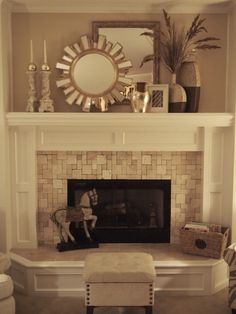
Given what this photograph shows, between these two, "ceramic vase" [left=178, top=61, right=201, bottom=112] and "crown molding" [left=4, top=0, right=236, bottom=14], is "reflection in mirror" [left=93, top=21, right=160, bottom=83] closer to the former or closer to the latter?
"crown molding" [left=4, top=0, right=236, bottom=14]

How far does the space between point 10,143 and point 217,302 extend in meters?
2.19

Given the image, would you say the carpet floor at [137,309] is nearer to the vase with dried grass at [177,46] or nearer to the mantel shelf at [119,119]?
the mantel shelf at [119,119]

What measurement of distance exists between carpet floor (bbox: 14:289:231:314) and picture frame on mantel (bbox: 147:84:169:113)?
1.58 meters

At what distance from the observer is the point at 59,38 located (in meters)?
3.49

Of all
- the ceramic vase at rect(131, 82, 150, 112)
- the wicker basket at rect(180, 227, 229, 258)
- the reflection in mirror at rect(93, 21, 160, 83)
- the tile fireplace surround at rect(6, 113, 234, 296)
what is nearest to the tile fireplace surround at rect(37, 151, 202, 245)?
the tile fireplace surround at rect(6, 113, 234, 296)

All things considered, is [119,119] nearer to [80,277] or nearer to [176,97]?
[176,97]

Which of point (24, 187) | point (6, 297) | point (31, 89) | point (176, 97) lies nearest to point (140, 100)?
point (176, 97)

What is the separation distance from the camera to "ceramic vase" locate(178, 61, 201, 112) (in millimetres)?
3420

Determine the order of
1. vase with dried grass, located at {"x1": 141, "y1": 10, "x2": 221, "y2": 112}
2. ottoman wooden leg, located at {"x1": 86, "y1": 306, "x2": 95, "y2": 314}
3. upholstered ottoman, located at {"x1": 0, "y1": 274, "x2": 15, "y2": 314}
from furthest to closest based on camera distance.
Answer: vase with dried grass, located at {"x1": 141, "y1": 10, "x2": 221, "y2": 112} → ottoman wooden leg, located at {"x1": 86, "y1": 306, "x2": 95, "y2": 314} → upholstered ottoman, located at {"x1": 0, "y1": 274, "x2": 15, "y2": 314}

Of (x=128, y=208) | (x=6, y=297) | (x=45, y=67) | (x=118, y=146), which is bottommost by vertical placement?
(x=6, y=297)

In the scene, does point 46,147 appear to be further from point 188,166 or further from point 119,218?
point 188,166

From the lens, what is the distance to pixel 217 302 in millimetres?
3154

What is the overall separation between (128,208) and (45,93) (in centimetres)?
135

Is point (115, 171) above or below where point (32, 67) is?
below
